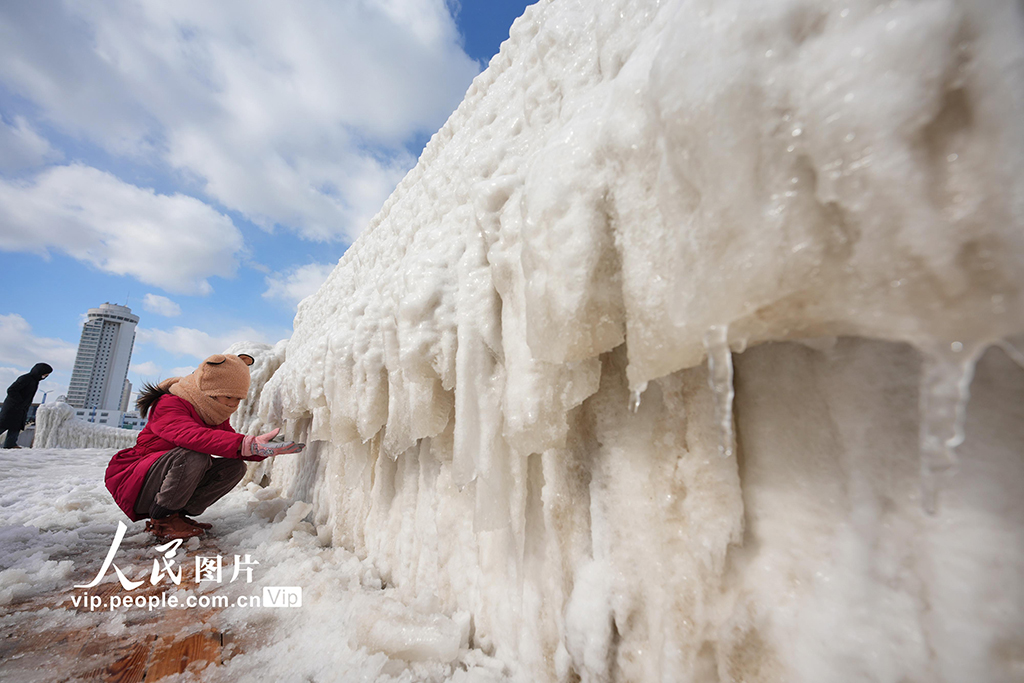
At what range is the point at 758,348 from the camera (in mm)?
890

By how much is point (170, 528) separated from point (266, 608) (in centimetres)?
153

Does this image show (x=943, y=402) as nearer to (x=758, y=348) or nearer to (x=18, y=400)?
(x=758, y=348)

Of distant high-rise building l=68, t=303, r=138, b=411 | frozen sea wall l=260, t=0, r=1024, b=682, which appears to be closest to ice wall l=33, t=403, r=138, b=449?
frozen sea wall l=260, t=0, r=1024, b=682

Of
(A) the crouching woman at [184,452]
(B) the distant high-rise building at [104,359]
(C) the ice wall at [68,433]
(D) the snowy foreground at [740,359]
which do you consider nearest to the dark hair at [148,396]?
(A) the crouching woman at [184,452]

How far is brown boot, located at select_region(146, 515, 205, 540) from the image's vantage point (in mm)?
2783

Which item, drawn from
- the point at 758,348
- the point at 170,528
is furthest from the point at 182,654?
the point at 758,348

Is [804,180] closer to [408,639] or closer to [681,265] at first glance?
[681,265]

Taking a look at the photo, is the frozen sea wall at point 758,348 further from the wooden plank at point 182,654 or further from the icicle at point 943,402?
the wooden plank at point 182,654

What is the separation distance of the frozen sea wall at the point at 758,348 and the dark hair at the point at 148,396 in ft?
10.5

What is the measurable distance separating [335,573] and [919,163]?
2795mm

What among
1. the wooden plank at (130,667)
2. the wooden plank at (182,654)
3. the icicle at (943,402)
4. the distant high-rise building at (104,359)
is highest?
the distant high-rise building at (104,359)

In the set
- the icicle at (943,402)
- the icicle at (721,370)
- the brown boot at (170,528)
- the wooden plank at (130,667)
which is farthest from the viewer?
the brown boot at (170,528)

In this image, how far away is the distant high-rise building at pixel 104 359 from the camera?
4306cm

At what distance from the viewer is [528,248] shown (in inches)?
42.5
